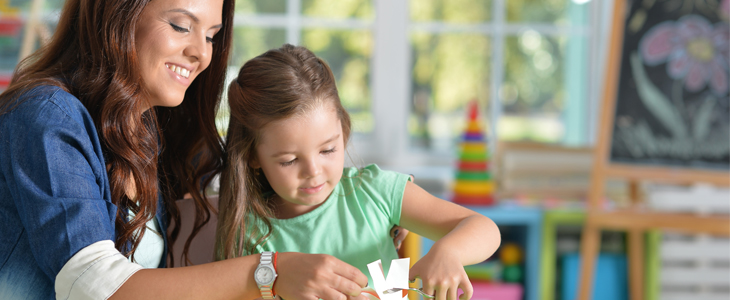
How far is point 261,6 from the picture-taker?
275 cm

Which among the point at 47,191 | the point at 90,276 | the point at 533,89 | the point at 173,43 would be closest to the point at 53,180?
the point at 47,191

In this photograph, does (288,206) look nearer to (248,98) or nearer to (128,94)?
(248,98)

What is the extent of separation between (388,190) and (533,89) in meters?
1.94

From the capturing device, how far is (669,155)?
224 cm

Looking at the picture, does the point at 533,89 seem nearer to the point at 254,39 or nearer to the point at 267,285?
the point at 254,39

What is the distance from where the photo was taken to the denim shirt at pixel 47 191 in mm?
808

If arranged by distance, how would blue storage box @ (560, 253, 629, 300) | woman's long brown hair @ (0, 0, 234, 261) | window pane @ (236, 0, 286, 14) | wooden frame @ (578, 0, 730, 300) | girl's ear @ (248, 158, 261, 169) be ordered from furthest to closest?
1. window pane @ (236, 0, 286, 14)
2. blue storage box @ (560, 253, 629, 300)
3. wooden frame @ (578, 0, 730, 300)
4. girl's ear @ (248, 158, 261, 169)
5. woman's long brown hair @ (0, 0, 234, 261)

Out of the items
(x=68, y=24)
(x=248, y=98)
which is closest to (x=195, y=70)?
(x=248, y=98)

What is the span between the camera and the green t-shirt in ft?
3.65

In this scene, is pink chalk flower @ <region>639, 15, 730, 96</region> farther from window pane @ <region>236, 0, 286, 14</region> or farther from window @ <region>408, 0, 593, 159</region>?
window pane @ <region>236, 0, 286, 14</region>

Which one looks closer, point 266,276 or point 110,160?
point 266,276

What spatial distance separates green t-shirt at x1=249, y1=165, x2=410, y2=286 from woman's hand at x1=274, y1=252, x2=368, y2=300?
0.24 metres

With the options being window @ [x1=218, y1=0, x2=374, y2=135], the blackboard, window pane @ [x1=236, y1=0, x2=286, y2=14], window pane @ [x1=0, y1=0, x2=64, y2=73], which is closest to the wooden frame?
the blackboard

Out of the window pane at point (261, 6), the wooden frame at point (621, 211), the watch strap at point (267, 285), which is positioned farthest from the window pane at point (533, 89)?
the watch strap at point (267, 285)
